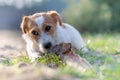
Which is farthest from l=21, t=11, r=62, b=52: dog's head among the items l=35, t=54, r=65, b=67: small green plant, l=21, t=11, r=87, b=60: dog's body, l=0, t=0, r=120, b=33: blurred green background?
l=0, t=0, r=120, b=33: blurred green background

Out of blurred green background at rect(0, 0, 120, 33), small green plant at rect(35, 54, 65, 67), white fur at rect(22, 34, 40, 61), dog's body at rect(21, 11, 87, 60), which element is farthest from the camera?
blurred green background at rect(0, 0, 120, 33)

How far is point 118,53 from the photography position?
30.2 feet

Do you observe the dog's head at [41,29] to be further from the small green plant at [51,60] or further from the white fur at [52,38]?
the small green plant at [51,60]

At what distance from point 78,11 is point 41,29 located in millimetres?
19797

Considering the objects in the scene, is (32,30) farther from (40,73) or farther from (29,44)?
(40,73)

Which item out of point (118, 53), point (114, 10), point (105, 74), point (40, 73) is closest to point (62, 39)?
point (118, 53)

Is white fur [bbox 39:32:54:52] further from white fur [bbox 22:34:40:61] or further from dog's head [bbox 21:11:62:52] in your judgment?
white fur [bbox 22:34:40:61]

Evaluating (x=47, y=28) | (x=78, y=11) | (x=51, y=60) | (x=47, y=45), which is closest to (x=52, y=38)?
(x=47, y=28)

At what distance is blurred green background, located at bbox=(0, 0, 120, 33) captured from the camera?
2555 cm

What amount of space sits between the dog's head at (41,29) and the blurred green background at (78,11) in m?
16.3

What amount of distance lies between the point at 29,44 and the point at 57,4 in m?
19.8

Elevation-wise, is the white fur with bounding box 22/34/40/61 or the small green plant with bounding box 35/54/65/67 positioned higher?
the white fur with bounding box 22/34/40/61

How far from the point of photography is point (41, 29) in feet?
26.6

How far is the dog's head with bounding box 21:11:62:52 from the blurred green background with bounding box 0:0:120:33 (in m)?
16.3
